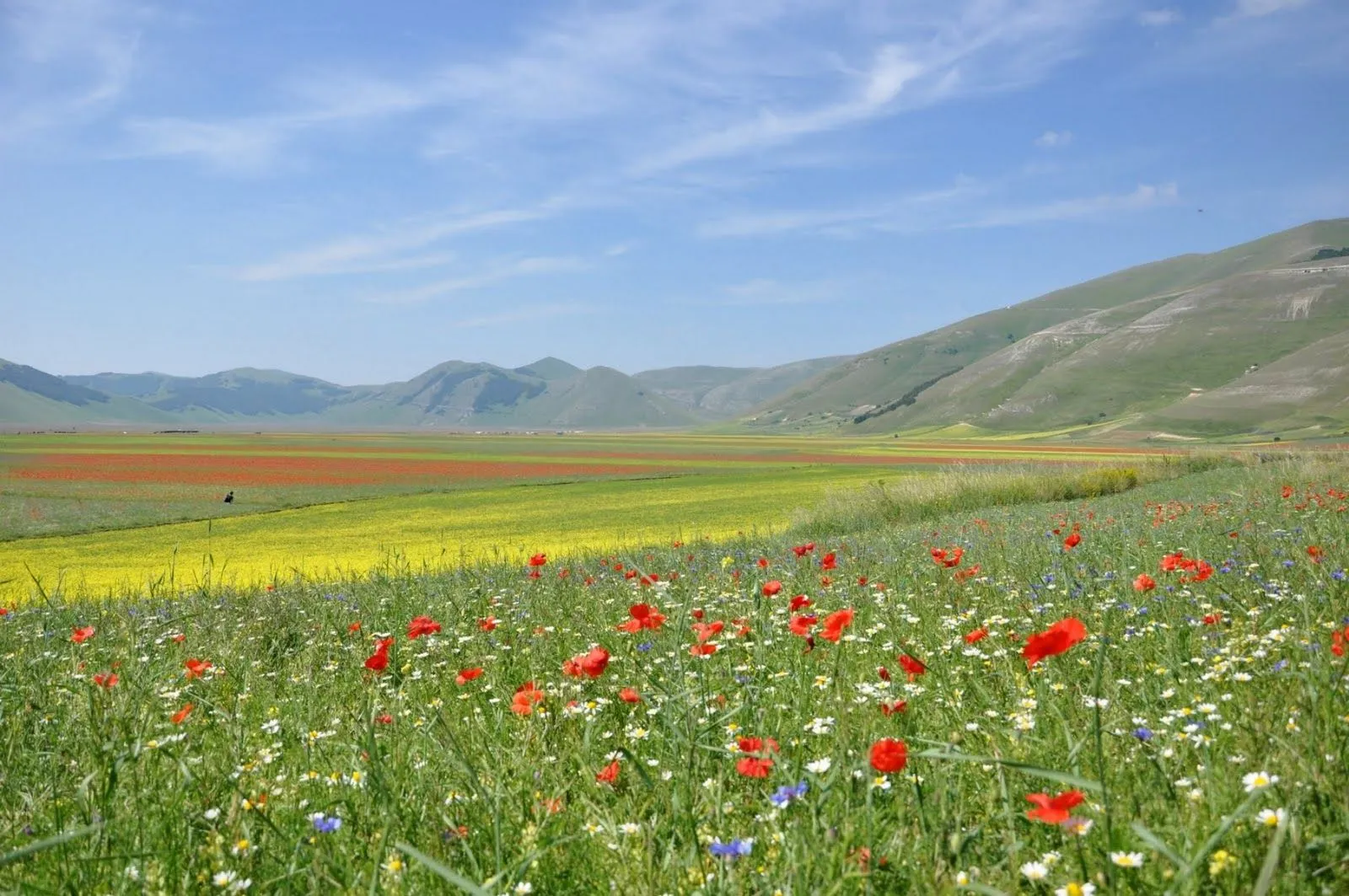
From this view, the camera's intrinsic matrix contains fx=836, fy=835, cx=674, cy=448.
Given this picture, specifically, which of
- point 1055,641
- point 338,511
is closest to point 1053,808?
point 1055,641

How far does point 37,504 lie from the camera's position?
42469mm

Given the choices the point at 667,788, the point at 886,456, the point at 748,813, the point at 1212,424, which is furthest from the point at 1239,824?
the point at 1212,424

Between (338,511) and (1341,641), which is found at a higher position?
(1341,641)

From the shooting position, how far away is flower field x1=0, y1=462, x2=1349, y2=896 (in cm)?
230

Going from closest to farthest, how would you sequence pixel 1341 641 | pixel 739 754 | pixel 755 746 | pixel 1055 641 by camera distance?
pixel 1055 641 → pixel 755 746 → pixel 1341 641 → pixel 739 754

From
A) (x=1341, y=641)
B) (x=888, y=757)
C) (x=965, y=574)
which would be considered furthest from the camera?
(x=965, y=574)

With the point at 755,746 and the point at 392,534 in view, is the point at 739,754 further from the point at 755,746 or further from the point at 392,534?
the point at 392,534

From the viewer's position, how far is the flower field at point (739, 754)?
2.30 metres

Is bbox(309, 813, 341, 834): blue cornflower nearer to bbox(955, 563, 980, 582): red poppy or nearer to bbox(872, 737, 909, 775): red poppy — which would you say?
bbox(872, 737, 909, 775): red poppy

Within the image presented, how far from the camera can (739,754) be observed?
322 cm

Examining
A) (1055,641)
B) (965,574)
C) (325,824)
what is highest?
(1055,641)

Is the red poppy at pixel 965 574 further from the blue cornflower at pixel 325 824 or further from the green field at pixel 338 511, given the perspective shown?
the green field at pixel 338 511

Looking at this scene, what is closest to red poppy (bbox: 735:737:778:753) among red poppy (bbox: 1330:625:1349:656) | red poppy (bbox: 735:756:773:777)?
red poppy (bbox: 735:756:773:777)

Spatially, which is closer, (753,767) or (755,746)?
(753,767)
